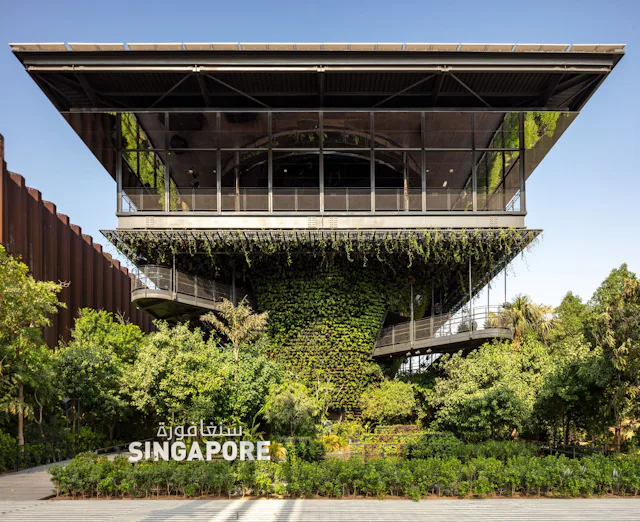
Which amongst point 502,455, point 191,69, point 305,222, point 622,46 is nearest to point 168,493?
point 502,455

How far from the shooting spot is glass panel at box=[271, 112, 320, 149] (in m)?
24.5

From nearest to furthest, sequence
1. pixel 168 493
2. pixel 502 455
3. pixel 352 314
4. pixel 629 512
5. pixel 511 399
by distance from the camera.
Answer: pixel 629 512, pixel 168 493, pixel 502 455, pixel 511 399, pixel 352 314

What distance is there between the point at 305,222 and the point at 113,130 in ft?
31.6

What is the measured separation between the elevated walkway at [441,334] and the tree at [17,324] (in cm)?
1523

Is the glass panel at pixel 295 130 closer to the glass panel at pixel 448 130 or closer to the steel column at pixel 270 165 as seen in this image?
the steel column at pixel 270 165

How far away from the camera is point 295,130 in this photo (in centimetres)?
2503

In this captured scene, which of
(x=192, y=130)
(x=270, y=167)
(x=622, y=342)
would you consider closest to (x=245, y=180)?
(x=270, y=167)

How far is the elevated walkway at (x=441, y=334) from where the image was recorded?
84.7ft

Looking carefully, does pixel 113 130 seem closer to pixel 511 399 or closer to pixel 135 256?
pixel 135 256

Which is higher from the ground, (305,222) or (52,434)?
(305,222)

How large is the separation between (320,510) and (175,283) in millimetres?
15798

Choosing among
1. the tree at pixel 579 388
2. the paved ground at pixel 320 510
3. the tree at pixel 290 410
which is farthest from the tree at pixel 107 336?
the tree at pixel 579 388

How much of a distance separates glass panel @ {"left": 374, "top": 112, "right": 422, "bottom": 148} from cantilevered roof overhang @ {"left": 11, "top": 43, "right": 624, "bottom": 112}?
546mm

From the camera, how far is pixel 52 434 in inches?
858
